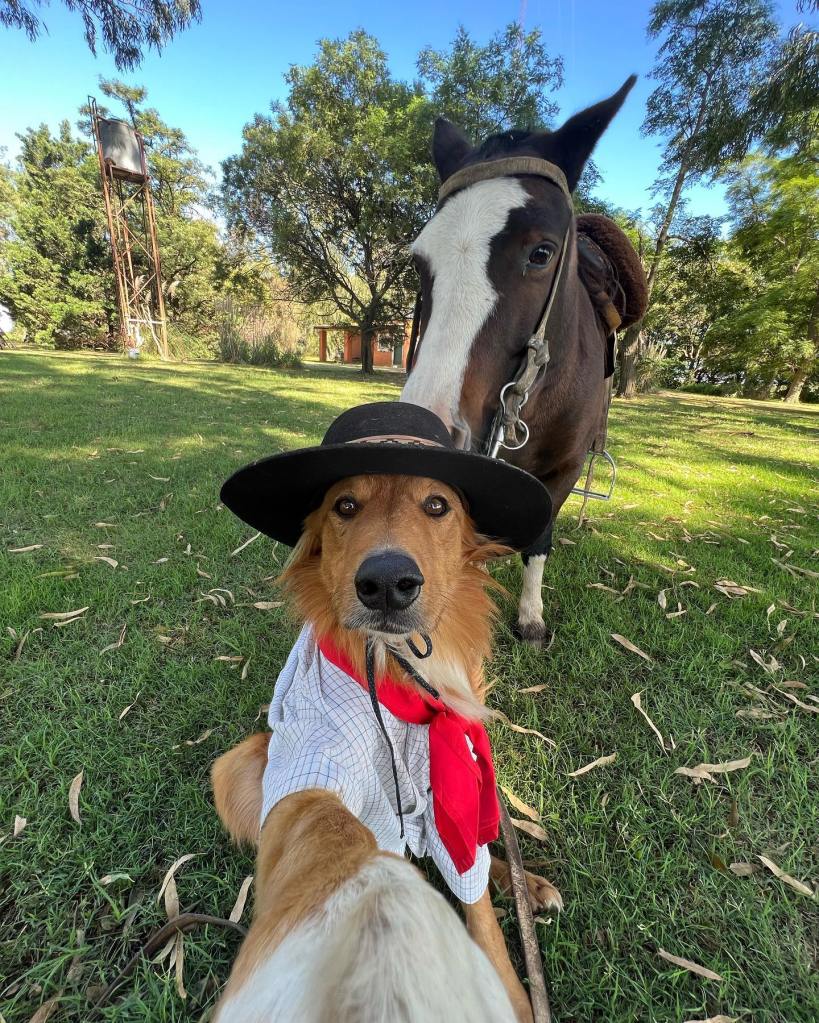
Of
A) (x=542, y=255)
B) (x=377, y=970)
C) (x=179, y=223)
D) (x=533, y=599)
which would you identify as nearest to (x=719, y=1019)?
(x=377, y=970)

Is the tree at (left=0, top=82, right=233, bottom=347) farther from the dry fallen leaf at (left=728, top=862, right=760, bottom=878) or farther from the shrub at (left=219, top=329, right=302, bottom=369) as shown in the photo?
the dry fallen leaf at (left=728, top=862, right=760, bottom=878)

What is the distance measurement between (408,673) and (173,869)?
3.35 ft

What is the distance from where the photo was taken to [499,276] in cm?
203

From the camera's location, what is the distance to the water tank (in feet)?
65.9

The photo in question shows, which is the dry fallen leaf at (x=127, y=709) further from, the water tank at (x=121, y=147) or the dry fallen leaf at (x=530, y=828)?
the water tank at (x=121, y=147)

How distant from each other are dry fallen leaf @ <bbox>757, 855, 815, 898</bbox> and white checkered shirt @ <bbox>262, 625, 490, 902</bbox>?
40.5 inches

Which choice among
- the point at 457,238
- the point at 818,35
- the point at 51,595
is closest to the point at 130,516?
the point at 51,595

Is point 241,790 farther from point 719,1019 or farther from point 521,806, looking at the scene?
point 719,1019

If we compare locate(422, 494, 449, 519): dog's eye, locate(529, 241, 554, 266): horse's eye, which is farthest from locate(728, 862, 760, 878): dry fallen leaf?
locate(529, 241, 554, 266): horse's eye

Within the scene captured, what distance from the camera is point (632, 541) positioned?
171 inches

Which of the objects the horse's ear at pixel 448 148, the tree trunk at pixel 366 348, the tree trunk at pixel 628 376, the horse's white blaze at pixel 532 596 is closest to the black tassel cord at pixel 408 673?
the horse's white blaze at pixel 532 596

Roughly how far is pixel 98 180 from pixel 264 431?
34.6 metres

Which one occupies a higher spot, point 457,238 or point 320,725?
point 457,238

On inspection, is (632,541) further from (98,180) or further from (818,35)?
(98,180)
